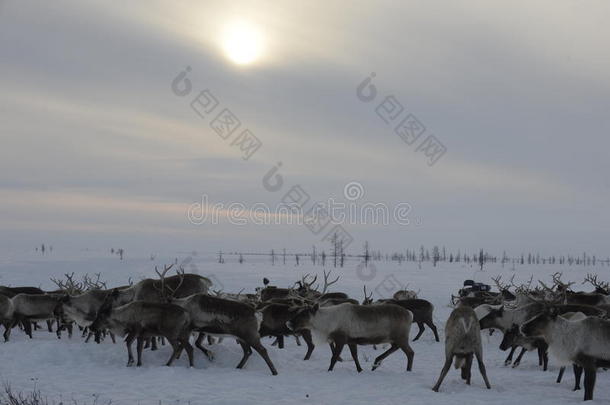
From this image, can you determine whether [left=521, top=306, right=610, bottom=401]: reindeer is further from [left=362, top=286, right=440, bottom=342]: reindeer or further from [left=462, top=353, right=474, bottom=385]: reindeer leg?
[left=362, top=286, right=440, bottom=342]: reindeer

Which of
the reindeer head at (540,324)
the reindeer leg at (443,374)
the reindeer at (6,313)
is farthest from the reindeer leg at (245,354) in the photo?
the reindeer at (6,313)

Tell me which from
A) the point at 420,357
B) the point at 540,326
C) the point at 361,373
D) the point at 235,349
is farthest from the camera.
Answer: the point at 420,357

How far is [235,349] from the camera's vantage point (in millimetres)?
13062

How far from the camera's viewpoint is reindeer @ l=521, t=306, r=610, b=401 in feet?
31.6

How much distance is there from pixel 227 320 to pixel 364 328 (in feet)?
9.32

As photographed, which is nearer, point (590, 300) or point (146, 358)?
point (146, 358)

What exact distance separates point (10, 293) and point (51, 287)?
17467 millimetres

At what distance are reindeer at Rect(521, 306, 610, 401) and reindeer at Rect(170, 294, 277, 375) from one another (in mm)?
5380

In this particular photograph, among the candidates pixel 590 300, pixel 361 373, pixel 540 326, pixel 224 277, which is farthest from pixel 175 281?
pixel 224 277

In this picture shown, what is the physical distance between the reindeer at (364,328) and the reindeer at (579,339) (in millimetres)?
2746

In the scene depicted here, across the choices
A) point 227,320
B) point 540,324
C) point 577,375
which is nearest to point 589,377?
point 577,375

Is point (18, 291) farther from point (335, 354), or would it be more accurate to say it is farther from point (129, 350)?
point (335, 354)

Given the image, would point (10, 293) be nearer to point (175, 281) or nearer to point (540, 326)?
point (175, 281)

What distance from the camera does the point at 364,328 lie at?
12.2 metres
